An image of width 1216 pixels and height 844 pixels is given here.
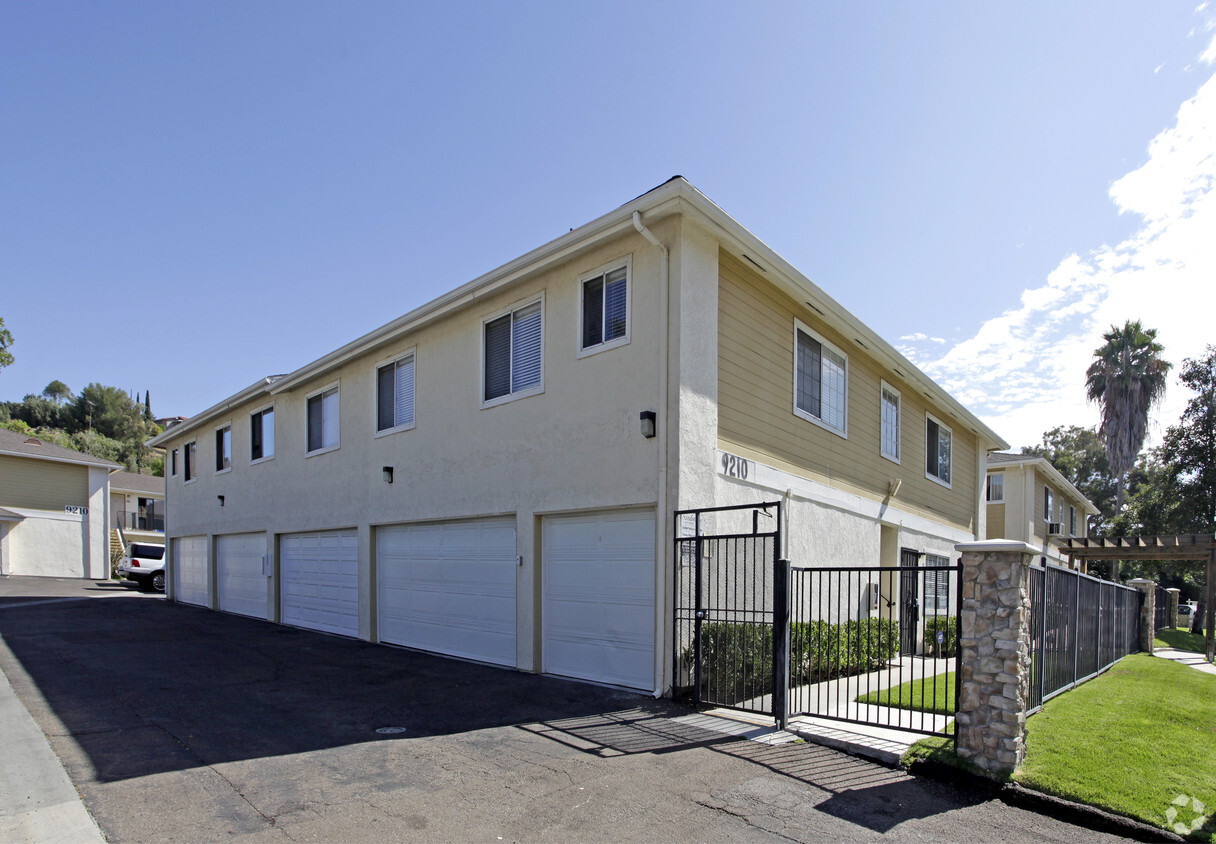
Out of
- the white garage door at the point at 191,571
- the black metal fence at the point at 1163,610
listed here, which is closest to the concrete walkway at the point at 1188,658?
the black metal fence at the point at 1163,610

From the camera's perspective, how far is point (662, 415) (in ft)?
28.7

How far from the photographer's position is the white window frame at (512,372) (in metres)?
10.6

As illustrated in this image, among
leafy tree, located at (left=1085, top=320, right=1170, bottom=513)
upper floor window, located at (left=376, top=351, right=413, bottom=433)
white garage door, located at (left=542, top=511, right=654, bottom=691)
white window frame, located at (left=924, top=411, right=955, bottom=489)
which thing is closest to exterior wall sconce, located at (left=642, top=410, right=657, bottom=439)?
white garage door, located at (left=542, top=511, right=654, bottom=691)

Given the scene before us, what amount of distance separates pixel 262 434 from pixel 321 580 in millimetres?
5235

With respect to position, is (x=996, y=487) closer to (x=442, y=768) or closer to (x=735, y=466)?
(x=735, y=466)

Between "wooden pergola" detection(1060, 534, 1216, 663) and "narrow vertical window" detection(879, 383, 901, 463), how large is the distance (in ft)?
27.1

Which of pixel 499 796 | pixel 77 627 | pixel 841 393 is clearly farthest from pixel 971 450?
pixel 77 627

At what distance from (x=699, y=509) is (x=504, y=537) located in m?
4.00

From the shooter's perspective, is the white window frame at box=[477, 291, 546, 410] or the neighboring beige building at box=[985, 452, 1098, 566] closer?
the white window frame at box=[477, 291, 546, 410]

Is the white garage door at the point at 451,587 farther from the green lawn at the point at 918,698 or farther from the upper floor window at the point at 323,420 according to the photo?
the green lawn at the point at 918,698

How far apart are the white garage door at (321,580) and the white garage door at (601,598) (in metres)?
6.17

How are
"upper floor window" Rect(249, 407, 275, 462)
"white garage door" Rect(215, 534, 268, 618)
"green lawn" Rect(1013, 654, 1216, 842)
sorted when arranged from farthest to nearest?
"white garage door" Rect(215, 534, 268, 618)
"upper floor window" Rect(249, 407, 275, 462)
"green lawn" Rect(1013, 654, 1216, 842)

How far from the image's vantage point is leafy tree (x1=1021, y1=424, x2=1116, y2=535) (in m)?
50.8

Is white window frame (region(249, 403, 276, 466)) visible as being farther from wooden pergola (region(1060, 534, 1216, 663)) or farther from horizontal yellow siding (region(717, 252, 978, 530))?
wooden pergola (region(1060, 534, 1216, 663))
